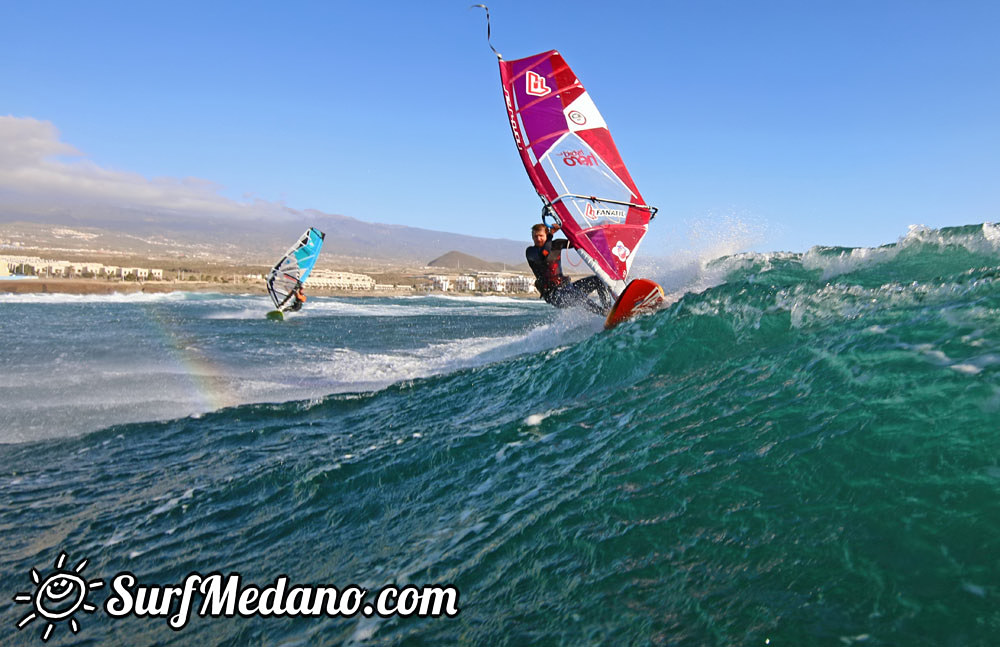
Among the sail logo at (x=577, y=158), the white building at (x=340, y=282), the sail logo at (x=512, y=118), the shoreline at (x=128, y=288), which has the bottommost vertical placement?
the shoreline at (x=128, y=288)

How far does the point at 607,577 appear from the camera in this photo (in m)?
2.14

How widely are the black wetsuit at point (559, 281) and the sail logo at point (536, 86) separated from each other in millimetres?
2329

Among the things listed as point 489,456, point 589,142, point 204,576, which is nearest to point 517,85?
point 589,142

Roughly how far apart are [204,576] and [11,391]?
6208 mm

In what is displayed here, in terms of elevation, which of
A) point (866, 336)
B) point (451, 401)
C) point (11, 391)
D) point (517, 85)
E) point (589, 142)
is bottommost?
point (11, 391)

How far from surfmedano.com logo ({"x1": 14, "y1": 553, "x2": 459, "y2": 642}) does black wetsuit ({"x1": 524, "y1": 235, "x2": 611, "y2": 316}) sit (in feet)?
21.4

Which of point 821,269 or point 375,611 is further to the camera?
point 821,269

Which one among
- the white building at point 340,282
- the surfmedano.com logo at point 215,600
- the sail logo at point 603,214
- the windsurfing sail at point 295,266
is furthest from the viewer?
the white building at point 340,282

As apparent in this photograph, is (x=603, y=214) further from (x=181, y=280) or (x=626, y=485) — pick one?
(x=181, y=280)

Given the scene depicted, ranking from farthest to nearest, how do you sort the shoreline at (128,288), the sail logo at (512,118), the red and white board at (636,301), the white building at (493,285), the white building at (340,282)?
1. the white building at (493,285)
2. the white building at (340,282)
3. the shoreline at (128,288)
4. the sail logo at (512,118)
5. the red and white board at (636,301)

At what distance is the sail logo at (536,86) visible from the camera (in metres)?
9.51

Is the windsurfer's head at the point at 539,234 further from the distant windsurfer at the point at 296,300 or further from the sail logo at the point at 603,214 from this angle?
the distant windsurfer at the point at 296,300

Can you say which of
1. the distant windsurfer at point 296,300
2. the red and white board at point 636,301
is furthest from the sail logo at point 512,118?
the distant windsurfer at point 296,300

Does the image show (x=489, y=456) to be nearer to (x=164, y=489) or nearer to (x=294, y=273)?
(x=164, y=489)
